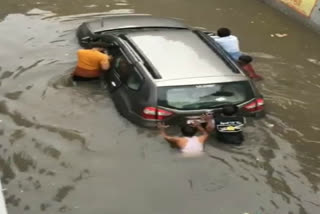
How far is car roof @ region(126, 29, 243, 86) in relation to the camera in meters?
8.34

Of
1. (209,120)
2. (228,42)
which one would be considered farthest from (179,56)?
(228,42)

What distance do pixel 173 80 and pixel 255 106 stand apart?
4.90 feet

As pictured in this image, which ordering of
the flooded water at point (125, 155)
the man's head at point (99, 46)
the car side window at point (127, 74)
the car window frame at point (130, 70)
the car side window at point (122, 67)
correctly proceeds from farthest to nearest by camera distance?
the man's head at point (99, 46) → the car side window at point (122, 67) → the car side window at point (127, 74) → the car window frame at point (130, 70) → the flooded water at point (125, 155)

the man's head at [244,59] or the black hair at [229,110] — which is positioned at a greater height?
the man's head at [244,59]

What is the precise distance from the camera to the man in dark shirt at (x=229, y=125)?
27.0 feet

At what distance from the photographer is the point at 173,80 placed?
8.17 meters

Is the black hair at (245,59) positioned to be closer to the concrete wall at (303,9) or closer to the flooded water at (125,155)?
the flooded water at (125,155)

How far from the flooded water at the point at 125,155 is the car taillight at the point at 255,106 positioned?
1.11 feet

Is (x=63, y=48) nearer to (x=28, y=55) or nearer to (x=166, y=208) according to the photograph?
(x=28, y=55)

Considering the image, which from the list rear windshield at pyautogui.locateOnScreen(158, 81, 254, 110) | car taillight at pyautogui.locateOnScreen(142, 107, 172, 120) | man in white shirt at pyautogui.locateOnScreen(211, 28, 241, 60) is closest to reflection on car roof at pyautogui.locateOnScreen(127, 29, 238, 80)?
rear windshield at pyautogui.locateOnScreen(158, 81, 254, 110)

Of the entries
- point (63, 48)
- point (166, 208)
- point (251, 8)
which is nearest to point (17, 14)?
point (63, 48)

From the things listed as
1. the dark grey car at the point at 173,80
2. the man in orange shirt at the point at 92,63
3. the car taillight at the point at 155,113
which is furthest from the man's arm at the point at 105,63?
the car taillight at the point at 155,113

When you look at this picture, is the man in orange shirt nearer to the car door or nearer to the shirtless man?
the car door

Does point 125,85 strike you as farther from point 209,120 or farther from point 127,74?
point 209,120
